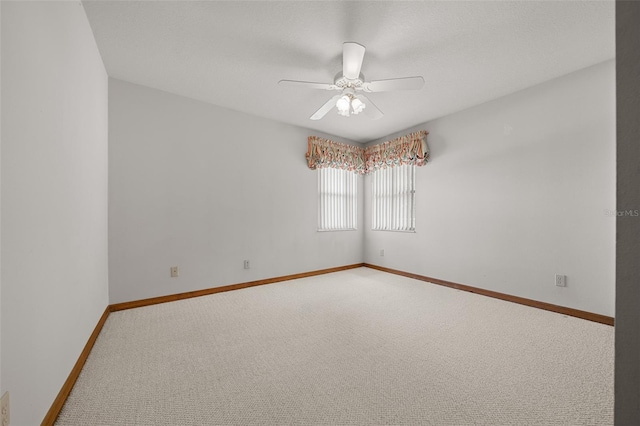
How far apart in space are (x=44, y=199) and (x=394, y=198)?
4.19 m

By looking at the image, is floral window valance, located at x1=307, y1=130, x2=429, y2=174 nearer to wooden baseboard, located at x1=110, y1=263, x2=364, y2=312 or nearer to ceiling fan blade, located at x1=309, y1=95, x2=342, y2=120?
ceiling fan blade, located at x1=309, y1=95, x2=342, y2=120

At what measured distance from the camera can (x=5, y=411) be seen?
0.91m

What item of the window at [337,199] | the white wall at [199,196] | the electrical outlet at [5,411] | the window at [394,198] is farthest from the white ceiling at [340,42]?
the electrical outlet at [5,411]

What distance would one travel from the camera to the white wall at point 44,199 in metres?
0.98

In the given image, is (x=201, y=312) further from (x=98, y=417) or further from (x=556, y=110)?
(x=556, y=110)

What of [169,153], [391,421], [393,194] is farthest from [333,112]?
[391,421]

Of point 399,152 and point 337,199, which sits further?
point 337,199

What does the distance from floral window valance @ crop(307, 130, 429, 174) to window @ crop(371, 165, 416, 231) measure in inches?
6.5

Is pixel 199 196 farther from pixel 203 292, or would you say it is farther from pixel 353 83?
pixel 353 83

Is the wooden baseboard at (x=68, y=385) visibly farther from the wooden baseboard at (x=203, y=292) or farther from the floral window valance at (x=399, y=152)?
the floral window valance at (x=399, y=152)

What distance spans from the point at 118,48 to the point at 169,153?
110 cm

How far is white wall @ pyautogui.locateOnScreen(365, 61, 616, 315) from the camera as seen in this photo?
2500mm

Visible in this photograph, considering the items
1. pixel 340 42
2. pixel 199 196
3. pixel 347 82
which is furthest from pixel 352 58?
pixel 199 196

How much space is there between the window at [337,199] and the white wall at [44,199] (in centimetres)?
312
